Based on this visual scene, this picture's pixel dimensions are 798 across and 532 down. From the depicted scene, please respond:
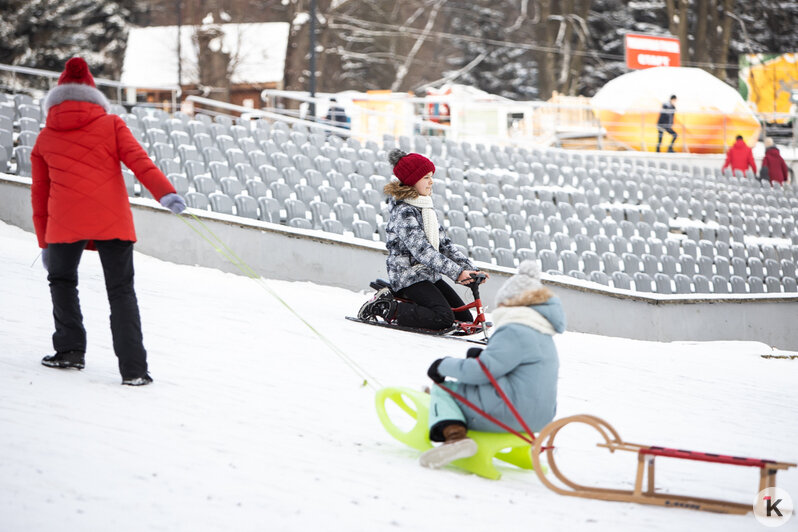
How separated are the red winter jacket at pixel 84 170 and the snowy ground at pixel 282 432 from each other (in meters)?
0.80

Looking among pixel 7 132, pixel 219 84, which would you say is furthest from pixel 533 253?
pixel 219 84

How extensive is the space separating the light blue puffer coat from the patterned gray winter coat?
315 cm

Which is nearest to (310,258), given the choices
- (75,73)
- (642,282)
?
(642,282)

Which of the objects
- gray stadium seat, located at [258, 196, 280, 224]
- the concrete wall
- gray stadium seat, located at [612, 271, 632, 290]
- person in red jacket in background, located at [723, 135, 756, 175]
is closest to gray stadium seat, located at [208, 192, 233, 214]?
the concrete wall

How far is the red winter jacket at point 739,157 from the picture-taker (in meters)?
23.0

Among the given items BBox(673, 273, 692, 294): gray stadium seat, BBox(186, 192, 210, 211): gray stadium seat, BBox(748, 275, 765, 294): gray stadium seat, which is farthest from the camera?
BBox(748, 275, 765, 294): gray stadium seat

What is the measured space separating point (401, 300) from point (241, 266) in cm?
385

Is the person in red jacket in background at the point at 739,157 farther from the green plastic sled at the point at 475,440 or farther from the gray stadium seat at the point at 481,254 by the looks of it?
the green plastic sled at the point at 475,440

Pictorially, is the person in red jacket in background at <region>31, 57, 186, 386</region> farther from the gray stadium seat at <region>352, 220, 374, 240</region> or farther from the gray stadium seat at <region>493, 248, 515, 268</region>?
the gray stadium seat at <region>493, 248, 515, 268</region>

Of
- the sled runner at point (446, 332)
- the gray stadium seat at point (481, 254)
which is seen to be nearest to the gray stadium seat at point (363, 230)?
the gray stadium seat at point (481, 254)

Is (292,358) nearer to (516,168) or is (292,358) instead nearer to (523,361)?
(523,361)

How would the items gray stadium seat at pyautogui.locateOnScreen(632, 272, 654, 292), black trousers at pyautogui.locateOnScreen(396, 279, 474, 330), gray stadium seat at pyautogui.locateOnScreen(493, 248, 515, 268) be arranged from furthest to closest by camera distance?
gray stadium seat at pyautogui.locateOnScreen(632, 272, 654, 292)
gray stadium seat at pyautogui.locateOnScreen(493, 248, 515, 268)
black trousers at pyautogui.locateOnScreen(396, 279, 474, 330)

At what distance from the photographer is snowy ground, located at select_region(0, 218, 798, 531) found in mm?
3721

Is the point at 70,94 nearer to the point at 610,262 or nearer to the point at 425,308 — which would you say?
the point at 425,308
